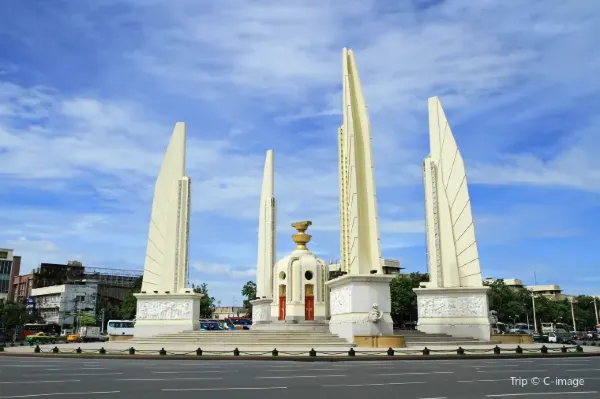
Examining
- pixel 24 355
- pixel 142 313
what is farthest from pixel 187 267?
pixel 24 355

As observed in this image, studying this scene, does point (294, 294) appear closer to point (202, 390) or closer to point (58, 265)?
point (202, 390)

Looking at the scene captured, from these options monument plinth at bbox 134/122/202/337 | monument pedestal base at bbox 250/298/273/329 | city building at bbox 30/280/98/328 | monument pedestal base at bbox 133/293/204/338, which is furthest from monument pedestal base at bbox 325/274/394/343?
city building at bbox 30/280/98/328

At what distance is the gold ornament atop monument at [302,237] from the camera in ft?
140

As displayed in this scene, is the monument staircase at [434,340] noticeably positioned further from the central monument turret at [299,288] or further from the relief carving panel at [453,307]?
the central monument turret at [299,288]

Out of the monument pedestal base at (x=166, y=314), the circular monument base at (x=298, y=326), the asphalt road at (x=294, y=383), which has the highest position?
the monument pedestal base at (x=166, y=314)

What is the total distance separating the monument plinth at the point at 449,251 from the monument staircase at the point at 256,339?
25.9ft

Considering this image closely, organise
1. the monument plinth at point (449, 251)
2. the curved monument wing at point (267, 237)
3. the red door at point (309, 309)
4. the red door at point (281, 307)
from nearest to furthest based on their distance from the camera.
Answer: the monument plinth at point (449, 251), the red door at point (309, 309), the red door at point (281, 307), the curved monument wing at point (267, 237)

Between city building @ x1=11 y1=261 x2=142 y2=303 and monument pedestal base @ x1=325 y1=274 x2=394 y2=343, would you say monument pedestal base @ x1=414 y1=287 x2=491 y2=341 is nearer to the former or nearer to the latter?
monument pedestal base @ x1=325 y1=274 x2=394 y2=343

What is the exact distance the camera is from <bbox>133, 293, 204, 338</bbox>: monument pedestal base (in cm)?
3366

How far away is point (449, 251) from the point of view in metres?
32.6

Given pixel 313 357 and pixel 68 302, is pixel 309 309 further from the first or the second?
pixel 68 302

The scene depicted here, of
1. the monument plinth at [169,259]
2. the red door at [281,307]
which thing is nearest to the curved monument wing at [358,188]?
the red door at [281,307]

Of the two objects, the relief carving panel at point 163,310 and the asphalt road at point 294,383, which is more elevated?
the relief carving panel at point 163,310

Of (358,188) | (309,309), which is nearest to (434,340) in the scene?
(358,188)
